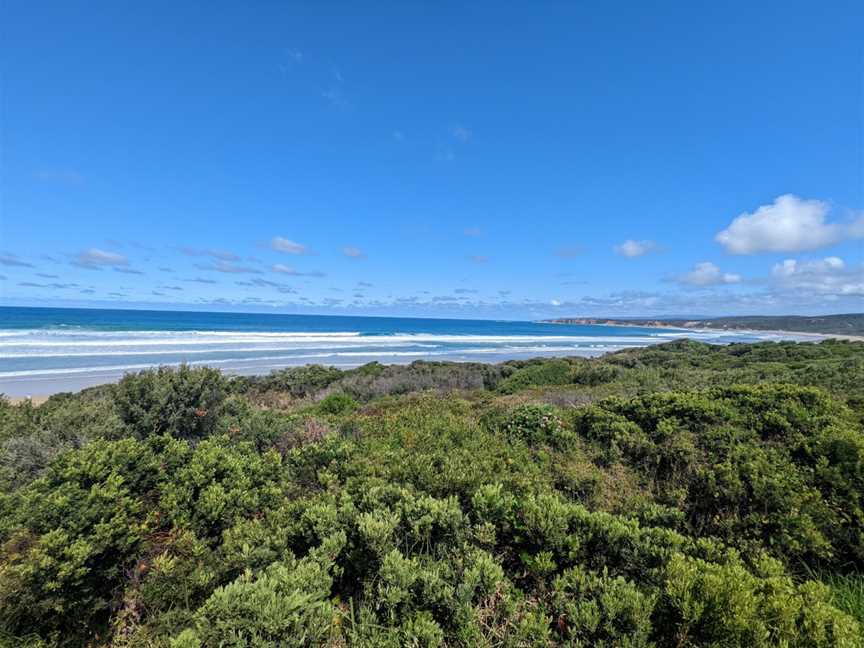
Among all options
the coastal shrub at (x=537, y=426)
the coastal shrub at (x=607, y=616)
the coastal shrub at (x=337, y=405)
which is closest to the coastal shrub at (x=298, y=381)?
the coastal shrub at (x=337, y=405)

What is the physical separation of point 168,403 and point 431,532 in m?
4.54

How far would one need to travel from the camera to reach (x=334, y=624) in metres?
2.25

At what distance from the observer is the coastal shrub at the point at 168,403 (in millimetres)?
5047

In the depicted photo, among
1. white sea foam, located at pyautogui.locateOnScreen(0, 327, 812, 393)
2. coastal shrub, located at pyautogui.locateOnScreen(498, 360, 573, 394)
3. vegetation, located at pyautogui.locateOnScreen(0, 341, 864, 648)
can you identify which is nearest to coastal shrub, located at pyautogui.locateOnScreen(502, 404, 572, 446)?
vegetation, located at pyautogui.locateOnScreen(0, 341, 864, 648)

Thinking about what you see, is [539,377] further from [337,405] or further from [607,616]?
[607,616]

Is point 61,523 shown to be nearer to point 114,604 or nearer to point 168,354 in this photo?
point 114,604

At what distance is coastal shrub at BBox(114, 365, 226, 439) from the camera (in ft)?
16.6

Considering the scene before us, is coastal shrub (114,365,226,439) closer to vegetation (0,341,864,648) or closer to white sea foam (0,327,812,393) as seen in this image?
vegetation (0,341,864,648)

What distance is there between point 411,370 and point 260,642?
16.8m

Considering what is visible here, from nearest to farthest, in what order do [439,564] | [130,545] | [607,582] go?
1. [607,582]
2. [439,564]
3. [130,545]

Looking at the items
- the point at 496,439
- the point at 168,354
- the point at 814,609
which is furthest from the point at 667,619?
the point at 168,354

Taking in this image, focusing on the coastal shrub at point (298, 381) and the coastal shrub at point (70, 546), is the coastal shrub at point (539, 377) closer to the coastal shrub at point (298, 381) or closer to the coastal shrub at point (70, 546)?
the coastal shrub at point (298, 381)

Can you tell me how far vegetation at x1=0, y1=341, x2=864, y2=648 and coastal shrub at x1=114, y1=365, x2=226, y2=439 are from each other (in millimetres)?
29

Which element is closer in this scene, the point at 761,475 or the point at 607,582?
the point at 607,582
